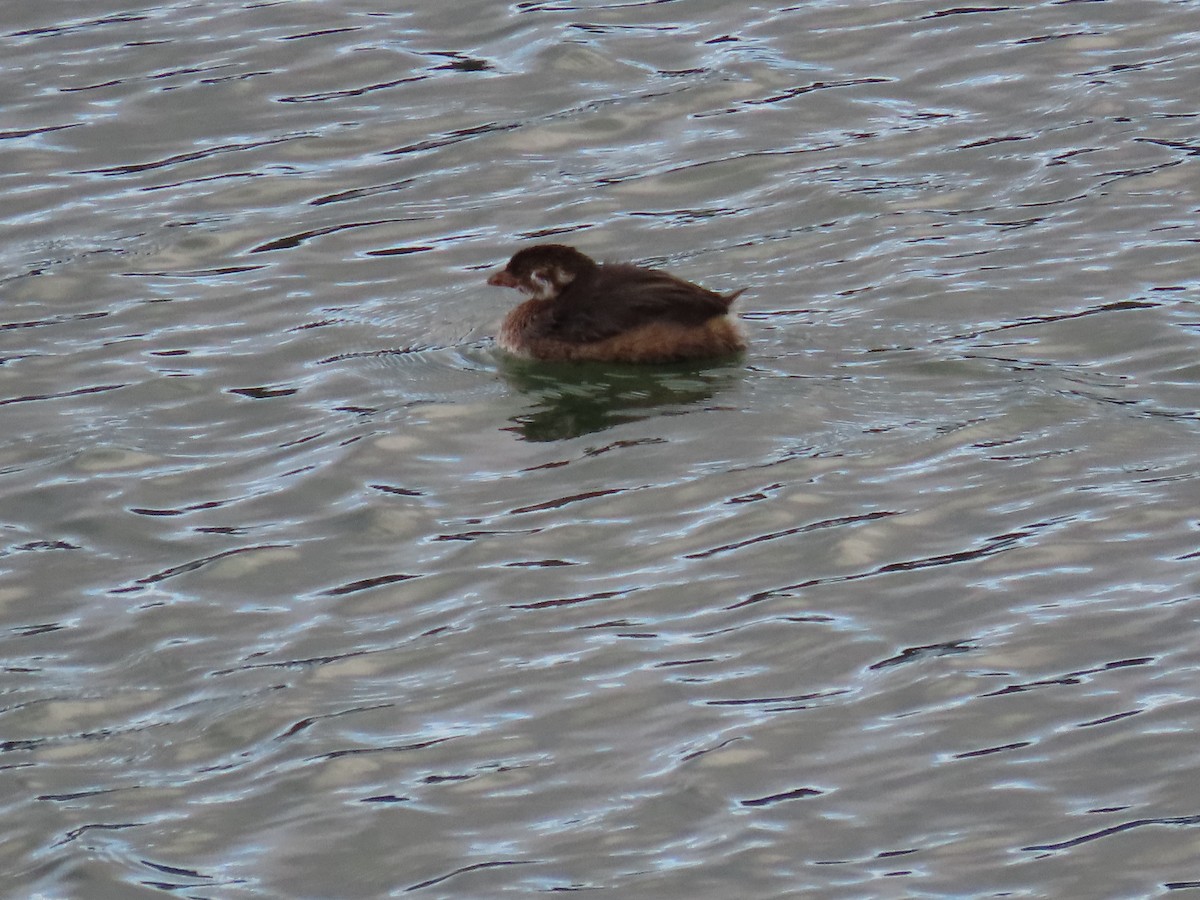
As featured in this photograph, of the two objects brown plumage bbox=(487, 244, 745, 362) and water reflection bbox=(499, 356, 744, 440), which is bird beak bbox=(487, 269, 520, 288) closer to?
brown plumage bbox=(487, 244, 745, 362)

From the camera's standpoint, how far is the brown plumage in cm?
1045

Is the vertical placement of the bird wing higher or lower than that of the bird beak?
lower

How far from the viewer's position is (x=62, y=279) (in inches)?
478

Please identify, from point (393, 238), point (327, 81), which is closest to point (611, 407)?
point (393, 238)

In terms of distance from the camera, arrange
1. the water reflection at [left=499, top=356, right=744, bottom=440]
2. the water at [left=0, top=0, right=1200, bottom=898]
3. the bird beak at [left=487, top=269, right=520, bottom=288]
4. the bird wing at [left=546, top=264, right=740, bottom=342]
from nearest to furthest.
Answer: the water at [left=0, top=0, right=1200, bottom=898], the water reflection at [left=499, top=356, right=744, bottom=440], the bird wing at [left=546, top=264, right=740, bottom=342], the bird beak at [left=487, top=269, right=520, bottom=288]

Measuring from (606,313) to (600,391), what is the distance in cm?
38

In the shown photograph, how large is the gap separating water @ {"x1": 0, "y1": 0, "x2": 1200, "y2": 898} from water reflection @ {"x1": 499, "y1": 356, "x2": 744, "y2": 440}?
1.1 inches

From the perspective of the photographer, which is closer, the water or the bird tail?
the water

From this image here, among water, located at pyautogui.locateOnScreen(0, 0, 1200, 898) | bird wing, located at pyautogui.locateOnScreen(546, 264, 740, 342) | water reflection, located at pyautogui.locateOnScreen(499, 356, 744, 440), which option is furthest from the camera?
bird wing, located at pyautogui.locateOnScreen(546, 264, 740, 342)

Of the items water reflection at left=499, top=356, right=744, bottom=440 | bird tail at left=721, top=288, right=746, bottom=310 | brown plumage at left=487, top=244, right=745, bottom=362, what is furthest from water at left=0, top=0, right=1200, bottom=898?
bird tail at left=721, top=288, right=746, bottom=310

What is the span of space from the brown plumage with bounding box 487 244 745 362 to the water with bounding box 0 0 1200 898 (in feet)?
0.46

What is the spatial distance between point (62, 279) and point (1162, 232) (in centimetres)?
579

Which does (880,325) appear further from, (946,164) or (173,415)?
(173,415)

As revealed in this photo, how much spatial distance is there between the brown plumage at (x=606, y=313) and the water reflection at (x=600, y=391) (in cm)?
6
